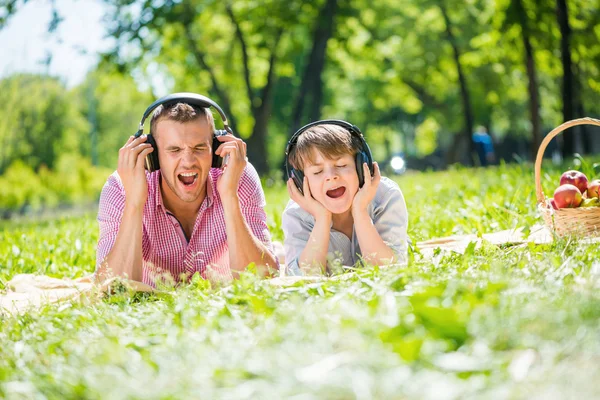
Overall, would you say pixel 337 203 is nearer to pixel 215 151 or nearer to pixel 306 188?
pixel 306 188

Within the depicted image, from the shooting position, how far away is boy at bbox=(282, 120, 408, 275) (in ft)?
14.3

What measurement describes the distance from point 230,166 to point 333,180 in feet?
2.24

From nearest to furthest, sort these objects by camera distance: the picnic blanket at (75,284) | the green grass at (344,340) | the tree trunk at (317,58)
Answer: the green grass at (344,340)
the picnic blanket at (75,284)
the tree trunk at (317,58)

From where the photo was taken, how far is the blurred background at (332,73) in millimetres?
17781

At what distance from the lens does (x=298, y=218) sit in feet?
15.8

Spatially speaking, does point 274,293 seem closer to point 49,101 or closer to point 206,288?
point 206,288

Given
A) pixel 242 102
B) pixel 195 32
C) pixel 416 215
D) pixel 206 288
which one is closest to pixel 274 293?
pixel 206 288

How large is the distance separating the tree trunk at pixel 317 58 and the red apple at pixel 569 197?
12952 millimetres

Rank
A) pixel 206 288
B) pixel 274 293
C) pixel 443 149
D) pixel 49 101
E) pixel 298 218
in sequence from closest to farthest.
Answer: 1. pixel 274 293
2. pixel 206 288
3. pixel 298 218
4. pixel 49 101
5. pixel 443 149

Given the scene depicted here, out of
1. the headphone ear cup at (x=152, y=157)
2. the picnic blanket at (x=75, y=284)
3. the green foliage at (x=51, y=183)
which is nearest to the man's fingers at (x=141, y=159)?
the headphone ear cup at (x=152, y=157)

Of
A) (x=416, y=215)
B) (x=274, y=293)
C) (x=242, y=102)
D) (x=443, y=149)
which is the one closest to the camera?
(x=274, y=293)

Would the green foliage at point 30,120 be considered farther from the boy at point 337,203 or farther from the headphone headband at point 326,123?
the boy at point 337,203

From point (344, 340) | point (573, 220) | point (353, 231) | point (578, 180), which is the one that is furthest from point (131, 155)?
point (578, 180)

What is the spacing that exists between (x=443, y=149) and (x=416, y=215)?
46488 millimetres
